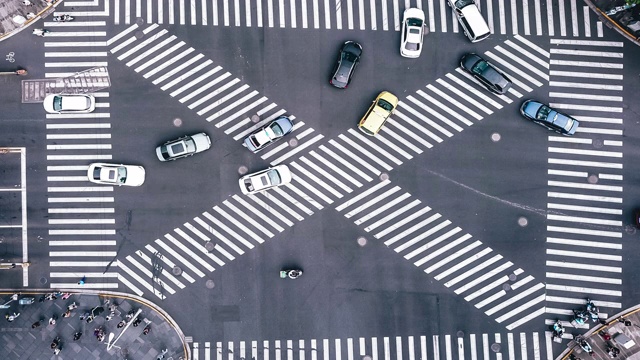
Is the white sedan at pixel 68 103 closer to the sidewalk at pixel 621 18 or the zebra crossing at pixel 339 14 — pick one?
the zebra crossing at pixel 339 14

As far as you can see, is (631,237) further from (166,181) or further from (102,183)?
(102,183)

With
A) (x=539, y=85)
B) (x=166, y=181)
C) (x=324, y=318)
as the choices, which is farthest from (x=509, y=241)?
(x=166, y=181)

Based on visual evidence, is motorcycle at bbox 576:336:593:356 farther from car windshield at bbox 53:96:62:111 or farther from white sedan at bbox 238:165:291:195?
car windshield at bbox 53:96:62:111

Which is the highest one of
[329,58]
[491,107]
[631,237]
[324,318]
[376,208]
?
[329,58]

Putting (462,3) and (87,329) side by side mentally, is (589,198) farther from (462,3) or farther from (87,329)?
(87,329)

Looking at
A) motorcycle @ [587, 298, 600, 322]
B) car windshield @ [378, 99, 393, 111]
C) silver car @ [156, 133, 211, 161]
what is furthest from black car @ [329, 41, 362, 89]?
motorcycle @ [587, 298, 600, 322]

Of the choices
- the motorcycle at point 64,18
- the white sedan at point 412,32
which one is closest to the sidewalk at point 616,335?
the white sedan at point 412,32

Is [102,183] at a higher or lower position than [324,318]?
higher
